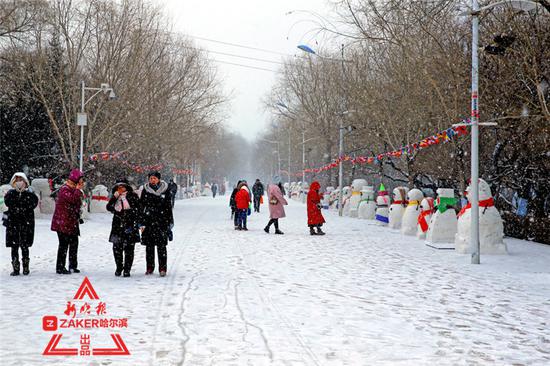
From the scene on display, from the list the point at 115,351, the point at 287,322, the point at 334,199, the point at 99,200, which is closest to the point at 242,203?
the point at 99,200

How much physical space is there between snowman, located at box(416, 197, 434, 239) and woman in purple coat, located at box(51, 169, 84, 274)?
12.2m

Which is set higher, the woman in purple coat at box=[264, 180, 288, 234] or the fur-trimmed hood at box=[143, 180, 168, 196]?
the fur-trimmed hood at box=[143, 180, 168, 196]

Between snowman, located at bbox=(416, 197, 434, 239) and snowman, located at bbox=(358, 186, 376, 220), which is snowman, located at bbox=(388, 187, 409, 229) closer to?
snowman, located at bbox=(416, 197, 434, 239)

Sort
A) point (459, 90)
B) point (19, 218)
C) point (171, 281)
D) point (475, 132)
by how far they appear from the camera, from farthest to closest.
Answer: point (459, 90)
point (475, 132)
point (19, 218)
point (171, 281)

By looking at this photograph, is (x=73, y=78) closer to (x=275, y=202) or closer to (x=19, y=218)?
(x=275, y=202)

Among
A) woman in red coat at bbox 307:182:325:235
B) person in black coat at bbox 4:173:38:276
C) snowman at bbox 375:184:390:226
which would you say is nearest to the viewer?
person in black coat at bbox 4:173:38:276

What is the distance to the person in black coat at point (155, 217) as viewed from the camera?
1109 cm

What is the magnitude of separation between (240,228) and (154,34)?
2033cm

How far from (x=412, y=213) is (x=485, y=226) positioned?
20.9ft

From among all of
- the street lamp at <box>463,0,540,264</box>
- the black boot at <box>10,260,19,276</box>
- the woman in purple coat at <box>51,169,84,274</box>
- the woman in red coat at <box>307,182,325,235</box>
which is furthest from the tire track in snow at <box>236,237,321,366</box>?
the woman in red coat at <box>307,182,325,235</box>

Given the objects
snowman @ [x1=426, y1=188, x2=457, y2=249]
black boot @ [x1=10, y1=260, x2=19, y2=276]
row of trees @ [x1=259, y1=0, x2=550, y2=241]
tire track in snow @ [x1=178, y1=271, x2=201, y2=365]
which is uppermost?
row of trees @ [x1=259, y1=0, x2=550, y2=241]

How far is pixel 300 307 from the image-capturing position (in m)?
8.65

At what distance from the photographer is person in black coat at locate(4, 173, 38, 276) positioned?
11.0m

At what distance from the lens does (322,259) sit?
573 inches
